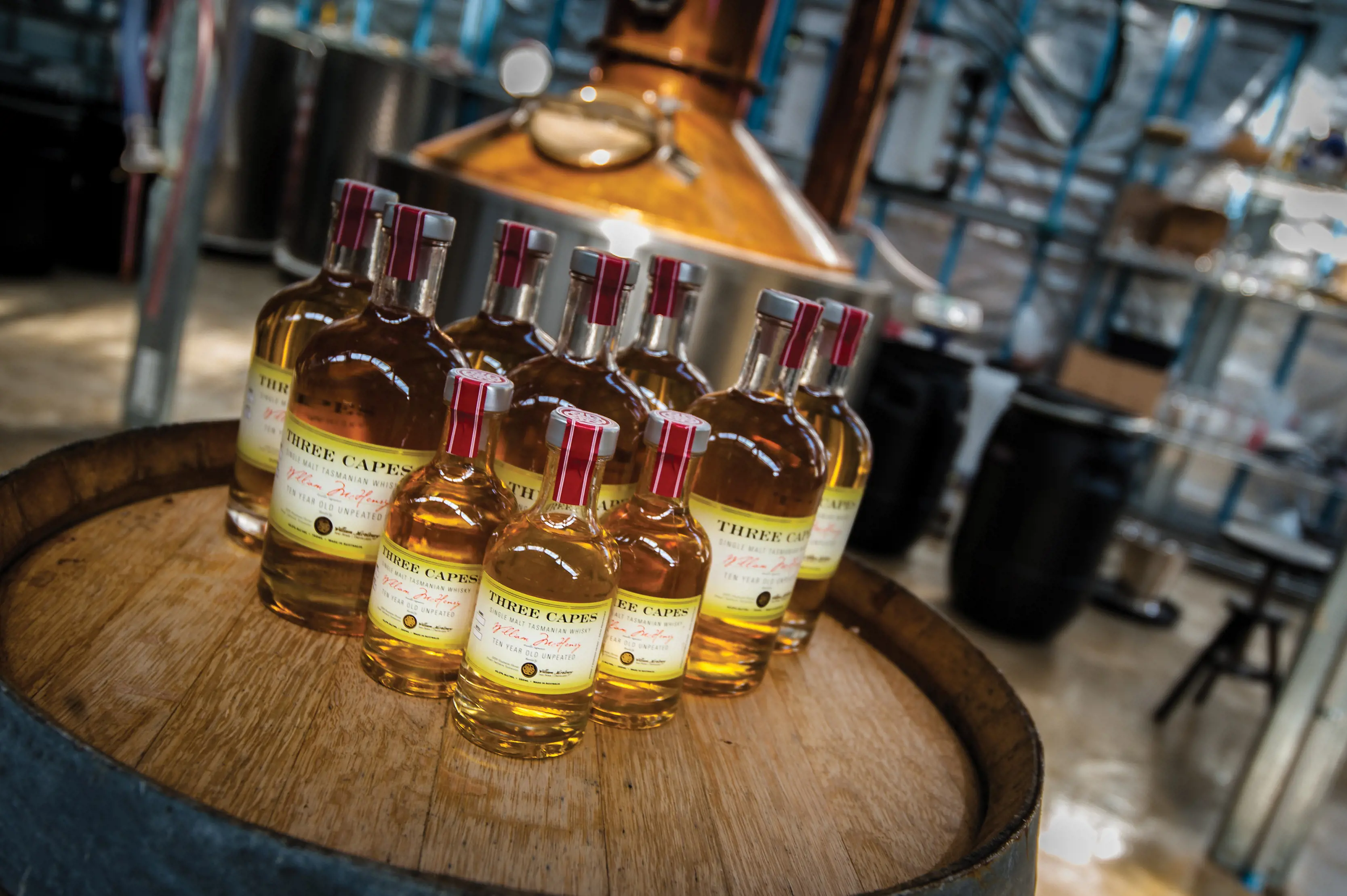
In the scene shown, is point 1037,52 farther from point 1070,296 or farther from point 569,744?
point 569,744

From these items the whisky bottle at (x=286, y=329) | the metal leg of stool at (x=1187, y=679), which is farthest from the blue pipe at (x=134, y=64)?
the metal leg of stool at (x=1187, y=679)

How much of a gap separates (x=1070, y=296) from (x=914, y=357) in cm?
295

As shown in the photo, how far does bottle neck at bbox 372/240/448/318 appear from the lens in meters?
0.84

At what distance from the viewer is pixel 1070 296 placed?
6.52 meters

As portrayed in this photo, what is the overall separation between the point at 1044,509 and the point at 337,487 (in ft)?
10.5

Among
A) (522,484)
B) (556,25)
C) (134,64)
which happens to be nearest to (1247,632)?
(522,484)

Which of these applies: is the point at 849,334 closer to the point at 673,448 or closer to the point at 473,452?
the point at 673,448

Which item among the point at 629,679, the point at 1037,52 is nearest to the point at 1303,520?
the point at 1037,52

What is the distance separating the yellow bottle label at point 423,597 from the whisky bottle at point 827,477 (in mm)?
377

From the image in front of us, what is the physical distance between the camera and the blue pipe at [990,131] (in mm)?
6488

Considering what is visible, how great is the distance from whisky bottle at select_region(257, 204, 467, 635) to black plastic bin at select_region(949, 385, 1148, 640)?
123 inches

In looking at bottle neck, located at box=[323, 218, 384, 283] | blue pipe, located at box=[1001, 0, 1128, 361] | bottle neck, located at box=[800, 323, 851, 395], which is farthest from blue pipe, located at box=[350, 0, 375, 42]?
bottle neck, located at box=[800, 323, 851, 395]
